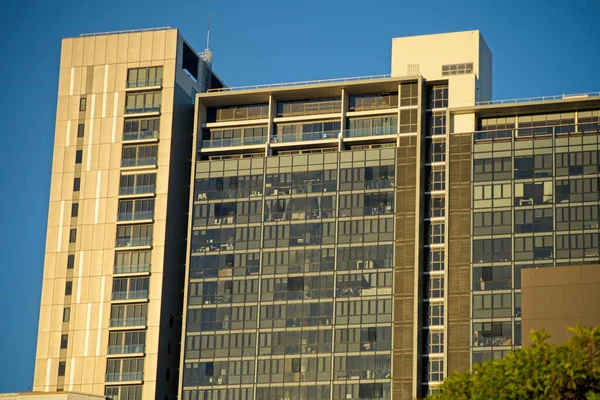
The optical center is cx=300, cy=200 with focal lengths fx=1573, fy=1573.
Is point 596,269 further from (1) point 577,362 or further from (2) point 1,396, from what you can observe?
Result: (2) point 1,396

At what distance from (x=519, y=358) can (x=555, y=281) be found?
28647 millimetres

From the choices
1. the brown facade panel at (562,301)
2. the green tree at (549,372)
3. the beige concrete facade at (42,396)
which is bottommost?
the beige concrete facade at (42,396)

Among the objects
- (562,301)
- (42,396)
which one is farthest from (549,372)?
(42,396)

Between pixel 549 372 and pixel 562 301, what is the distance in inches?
1153

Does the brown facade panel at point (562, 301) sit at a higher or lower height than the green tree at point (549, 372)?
higher

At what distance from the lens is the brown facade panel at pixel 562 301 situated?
531 feet

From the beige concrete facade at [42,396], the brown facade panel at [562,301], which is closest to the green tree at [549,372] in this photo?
the brown facade panel at [562,301]

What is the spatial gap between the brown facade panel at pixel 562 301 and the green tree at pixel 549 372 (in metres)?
23.6

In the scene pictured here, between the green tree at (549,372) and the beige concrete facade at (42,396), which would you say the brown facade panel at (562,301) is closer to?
the green tree at (549,372)

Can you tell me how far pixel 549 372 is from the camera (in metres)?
134

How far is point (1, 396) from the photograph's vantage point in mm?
197625

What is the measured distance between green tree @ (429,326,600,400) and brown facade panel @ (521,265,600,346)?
2363 cm

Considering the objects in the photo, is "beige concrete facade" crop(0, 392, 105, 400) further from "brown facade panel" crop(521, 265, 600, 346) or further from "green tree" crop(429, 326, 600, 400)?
"green tree" crop(429, 326, 600, 400)

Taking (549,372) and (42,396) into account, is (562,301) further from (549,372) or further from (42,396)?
(42,396)
